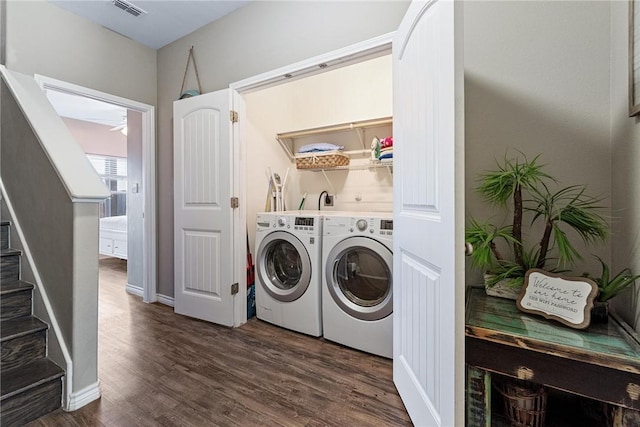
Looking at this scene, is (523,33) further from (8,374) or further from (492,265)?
(8,374)

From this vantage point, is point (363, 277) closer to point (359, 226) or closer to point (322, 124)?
point (359, 226)

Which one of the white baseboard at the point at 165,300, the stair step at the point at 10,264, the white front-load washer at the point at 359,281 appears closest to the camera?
the stair step at the point at 10,264

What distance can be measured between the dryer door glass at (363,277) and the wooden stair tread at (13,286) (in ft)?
6.21

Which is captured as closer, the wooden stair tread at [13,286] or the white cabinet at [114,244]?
the wooden stair tread at [13,286]

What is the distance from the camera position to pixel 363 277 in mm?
1984

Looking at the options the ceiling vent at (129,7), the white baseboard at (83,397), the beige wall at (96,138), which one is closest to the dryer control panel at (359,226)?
the white baseboard at (83,397)

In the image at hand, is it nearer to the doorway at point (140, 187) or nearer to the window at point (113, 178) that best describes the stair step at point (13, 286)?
the doorway at point (140, 187)

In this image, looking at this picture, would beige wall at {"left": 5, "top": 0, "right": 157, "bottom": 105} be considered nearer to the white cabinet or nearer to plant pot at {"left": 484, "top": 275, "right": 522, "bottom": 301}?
the white cabinet

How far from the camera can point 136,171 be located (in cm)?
318

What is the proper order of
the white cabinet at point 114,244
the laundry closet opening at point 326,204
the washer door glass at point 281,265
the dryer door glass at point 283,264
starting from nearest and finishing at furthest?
the laundry closet opening at point 326,204 < the washer door glass at point 281,265 < the dryer door glass at point 283,264 < the white cabinet at point 114,244

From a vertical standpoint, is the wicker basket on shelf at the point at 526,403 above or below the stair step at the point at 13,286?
below

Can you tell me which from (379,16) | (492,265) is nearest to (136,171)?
(379,16)

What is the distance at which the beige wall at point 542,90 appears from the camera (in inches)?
48.4

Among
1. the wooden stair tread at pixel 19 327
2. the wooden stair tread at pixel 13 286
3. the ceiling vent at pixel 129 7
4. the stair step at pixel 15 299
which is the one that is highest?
the ceiling vent at pixel 129 7
